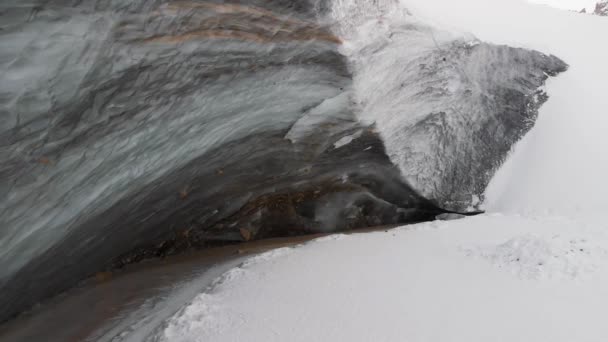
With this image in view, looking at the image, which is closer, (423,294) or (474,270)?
(423,294)

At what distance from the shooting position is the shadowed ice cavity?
15.0 feet

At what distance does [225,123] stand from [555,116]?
8.50 m

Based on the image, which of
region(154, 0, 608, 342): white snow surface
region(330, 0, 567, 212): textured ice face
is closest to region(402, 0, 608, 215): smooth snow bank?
region(154, 0, 608, 342): white snow surface

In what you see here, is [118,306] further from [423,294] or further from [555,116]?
[555,116]

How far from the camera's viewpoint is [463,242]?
7.25 metres

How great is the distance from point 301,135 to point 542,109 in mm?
6592

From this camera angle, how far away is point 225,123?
727 cm

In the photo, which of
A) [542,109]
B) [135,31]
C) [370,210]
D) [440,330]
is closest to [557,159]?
[542,109]

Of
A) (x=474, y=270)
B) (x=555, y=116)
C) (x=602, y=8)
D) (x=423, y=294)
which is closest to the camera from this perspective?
(x=423, y=294)

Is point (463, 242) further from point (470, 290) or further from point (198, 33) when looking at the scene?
point (198, 33)

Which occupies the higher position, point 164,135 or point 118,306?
point 164,135

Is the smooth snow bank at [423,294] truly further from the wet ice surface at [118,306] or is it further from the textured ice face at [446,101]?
the textured ice face at [446,101]

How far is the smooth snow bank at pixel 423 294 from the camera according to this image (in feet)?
14.5

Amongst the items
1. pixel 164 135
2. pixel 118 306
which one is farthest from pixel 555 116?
pixel 118 306
